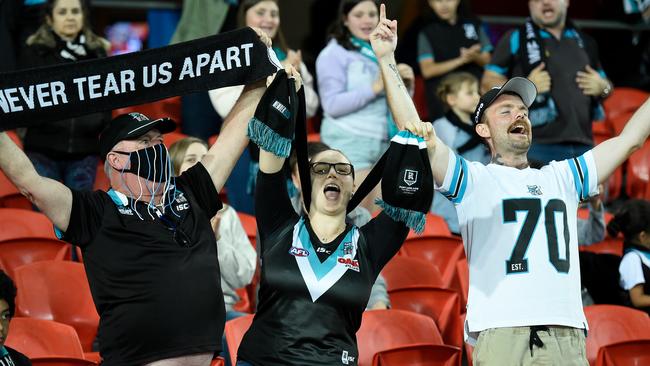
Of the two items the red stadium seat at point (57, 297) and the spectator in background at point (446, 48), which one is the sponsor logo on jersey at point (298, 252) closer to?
the red stadium seat at point (57, 297)

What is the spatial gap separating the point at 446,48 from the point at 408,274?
2570 millimetres

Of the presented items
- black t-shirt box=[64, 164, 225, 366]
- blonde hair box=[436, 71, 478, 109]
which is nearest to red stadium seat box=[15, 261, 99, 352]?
black t-shirt box=[64, 164, 225, 366]

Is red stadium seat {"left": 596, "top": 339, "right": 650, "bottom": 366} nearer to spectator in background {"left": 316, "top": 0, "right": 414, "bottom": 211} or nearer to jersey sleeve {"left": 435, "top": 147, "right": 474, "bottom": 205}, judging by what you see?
jersey sleeve {"left": 435, "top": 147, "right": 474, "bottom": 205}

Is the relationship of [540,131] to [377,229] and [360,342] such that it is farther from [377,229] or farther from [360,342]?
[377,229]

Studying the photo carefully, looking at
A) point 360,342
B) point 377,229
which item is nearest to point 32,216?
point 360,342

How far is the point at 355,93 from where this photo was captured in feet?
23.7

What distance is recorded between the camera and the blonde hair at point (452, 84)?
780cm

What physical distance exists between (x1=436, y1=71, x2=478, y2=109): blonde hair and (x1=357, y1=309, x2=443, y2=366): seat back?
2.50 meters

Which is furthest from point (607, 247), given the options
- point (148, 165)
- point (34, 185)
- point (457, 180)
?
point (34, 185)

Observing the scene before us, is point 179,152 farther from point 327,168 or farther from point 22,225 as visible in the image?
point 327,168

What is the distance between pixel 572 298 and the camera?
4.38 m

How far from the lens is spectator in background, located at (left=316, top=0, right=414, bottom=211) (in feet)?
23.7

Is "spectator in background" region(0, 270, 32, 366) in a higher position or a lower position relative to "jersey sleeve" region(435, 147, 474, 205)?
lower

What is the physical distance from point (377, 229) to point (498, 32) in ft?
20.8
